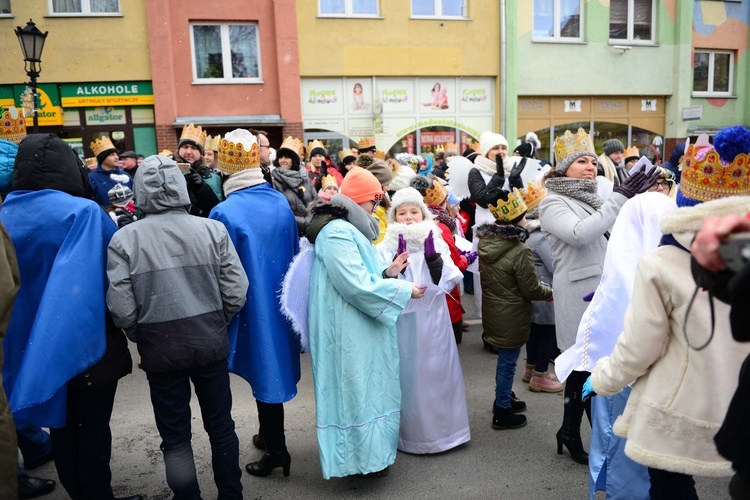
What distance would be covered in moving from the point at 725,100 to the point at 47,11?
2006cm

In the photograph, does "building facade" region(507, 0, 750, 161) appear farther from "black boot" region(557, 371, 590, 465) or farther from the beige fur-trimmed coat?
the beige fur-trimmed coat

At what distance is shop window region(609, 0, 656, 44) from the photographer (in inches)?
706

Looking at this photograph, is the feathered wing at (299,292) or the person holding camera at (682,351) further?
the feathered wing at (299,292)

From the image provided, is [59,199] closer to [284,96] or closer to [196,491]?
[196,491]

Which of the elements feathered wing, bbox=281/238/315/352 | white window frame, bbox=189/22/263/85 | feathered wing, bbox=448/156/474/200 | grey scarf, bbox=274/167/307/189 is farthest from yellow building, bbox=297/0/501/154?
feathered wing, bbox=281/238/315/352

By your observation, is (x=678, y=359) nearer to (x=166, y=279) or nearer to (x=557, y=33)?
(x=166, y=279)

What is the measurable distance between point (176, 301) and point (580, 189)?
2672 millimetres

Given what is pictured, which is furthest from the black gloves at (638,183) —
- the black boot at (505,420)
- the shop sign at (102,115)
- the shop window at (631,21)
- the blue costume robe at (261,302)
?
the shop window at (631,21)

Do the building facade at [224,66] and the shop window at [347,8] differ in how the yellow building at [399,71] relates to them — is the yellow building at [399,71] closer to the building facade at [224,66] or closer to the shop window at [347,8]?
the shop window at [347,8]

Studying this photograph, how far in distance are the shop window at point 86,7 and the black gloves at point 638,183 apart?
14.6m

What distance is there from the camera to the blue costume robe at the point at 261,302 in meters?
3.44

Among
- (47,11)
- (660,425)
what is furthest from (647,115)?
(660,425)

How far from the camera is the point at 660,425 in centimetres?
218

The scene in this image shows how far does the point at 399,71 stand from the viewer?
52.8 ft
